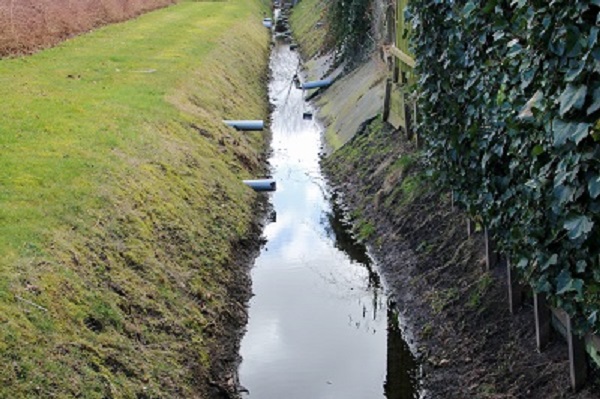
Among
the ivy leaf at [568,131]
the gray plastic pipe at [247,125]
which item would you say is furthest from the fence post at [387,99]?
the ivy leaf at [568,131]

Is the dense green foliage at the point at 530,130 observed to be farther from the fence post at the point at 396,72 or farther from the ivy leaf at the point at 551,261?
the fence post at the point at 396,72

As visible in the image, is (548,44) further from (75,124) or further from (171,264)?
(75,124)

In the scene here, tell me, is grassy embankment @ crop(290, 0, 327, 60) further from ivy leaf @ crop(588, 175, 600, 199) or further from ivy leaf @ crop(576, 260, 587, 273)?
ivy leaf @ crop(588, 175, 600, 199)

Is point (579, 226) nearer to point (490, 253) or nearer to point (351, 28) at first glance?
point (490, 253)

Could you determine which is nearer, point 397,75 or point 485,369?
point 485,369

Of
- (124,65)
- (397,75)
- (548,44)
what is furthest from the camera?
(124,65)

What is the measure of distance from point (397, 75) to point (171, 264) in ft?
31.1

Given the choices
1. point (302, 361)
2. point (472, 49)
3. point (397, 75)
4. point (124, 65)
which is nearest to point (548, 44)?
point (472, 49)

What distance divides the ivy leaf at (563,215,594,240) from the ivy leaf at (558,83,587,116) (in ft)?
2.55

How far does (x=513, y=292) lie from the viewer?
34.5ft

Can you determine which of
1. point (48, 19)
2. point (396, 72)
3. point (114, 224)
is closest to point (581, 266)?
point (114, 224)

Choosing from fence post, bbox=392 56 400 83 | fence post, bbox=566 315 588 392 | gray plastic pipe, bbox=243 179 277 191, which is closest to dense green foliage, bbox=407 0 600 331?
fence post, bbox=566 315 588 392

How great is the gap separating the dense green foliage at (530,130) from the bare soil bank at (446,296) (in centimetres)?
113

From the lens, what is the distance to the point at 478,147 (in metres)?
10.2
